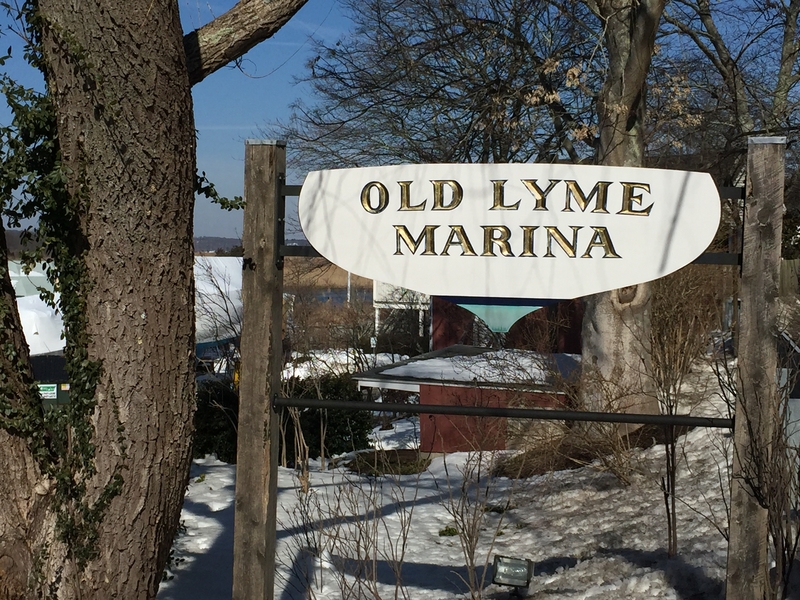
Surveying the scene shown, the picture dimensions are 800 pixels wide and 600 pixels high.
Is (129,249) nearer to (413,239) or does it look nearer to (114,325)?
(114,325)

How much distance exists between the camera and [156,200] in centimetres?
314

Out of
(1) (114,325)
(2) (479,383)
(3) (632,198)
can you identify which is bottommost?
(2) (479,383)

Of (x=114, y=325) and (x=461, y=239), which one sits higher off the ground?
(x=461, y=239)

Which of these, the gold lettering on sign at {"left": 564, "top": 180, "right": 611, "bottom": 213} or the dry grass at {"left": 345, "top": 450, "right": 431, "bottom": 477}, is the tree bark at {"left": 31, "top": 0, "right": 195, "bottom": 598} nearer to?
the gold lettering on sign at {"left": 564, "top": 180, "right": 611, "bottom": 213}

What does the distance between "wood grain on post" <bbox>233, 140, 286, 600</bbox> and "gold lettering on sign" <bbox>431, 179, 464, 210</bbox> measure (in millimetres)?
658

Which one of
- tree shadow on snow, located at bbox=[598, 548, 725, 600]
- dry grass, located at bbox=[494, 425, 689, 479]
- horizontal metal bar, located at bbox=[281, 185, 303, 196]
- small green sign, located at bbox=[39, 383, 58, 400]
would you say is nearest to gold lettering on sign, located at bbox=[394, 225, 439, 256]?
horizontal metal bar, located at bbox=[281, 185, 303, 196]

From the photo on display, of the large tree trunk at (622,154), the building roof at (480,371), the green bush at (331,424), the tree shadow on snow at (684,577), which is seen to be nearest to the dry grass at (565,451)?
the large tree trunk at (622,154)

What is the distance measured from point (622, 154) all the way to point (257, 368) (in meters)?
7.68

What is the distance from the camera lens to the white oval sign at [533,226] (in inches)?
124

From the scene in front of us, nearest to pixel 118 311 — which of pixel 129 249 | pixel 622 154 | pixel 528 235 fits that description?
pixel 129 249

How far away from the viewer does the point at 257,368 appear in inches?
134

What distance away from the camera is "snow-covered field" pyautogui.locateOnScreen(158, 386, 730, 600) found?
473 centimetres

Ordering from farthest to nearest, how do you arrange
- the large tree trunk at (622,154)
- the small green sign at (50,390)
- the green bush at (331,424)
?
the green bush at (331,424) < the large tree trunk at (622,154) < the small green sign at (50,390)

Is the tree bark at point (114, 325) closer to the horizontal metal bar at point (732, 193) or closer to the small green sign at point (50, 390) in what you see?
the horizontal metal bar at point (732, 193)
